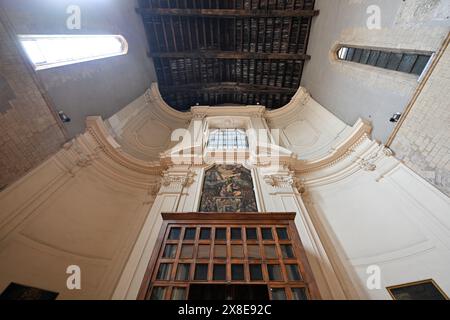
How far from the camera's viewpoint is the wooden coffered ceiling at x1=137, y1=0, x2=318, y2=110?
31.0ft

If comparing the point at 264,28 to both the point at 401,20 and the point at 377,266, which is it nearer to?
the point at 401,20

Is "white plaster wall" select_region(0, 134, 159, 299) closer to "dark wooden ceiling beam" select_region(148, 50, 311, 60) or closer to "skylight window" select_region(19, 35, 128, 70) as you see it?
"skylight window" select_region(19, 35, 128, 70)

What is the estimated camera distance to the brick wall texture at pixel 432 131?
3.87m

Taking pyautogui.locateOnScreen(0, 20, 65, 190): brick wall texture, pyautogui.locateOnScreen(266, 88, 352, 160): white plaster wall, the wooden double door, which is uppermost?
pyautogui.locateOnScreen(266, 88, 352, 160): white plaster wall

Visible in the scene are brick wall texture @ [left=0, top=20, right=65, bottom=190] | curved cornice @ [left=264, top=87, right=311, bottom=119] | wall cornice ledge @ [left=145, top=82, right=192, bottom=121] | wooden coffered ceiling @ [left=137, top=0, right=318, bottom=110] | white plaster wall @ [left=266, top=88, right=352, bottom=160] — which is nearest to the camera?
brick wall texture @ [left=0, top=20, right=65, bottom=190]

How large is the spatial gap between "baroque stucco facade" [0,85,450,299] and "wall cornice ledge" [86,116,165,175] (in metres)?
0.03

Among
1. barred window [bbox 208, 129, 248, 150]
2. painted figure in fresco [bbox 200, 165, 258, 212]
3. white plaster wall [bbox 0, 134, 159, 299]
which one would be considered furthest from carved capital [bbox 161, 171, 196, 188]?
barred window [bbox 208, 129, 248, 150]

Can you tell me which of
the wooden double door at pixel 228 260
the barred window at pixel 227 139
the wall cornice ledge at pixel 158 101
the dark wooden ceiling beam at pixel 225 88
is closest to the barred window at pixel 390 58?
the dark wooden ceiling beam at pixel 225 88

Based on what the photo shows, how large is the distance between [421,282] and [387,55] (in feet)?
19.6

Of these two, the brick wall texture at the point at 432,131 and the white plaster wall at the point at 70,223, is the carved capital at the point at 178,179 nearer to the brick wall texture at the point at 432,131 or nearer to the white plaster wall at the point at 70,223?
the white plaster wall at the point at 70,223

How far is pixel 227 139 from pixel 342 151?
204 inches

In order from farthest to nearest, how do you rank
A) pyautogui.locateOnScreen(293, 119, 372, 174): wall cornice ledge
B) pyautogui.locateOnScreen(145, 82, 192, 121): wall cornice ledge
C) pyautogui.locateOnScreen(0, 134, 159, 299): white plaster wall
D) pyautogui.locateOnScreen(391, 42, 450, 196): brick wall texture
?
pyautogui.locateOnScreen(145, 82, 192, 121): wall cornice ledge → pyautogui.locateOnScreen(293, 119, 372, 174): wall cornice ledge → pyautogui.locateOnScreen(391, 42, 450, 196): brick wall texture → pyautogui.locateOnScreen(0, 134, 159, 299): white plaster wall

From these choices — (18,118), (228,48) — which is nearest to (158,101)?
(228,48)
